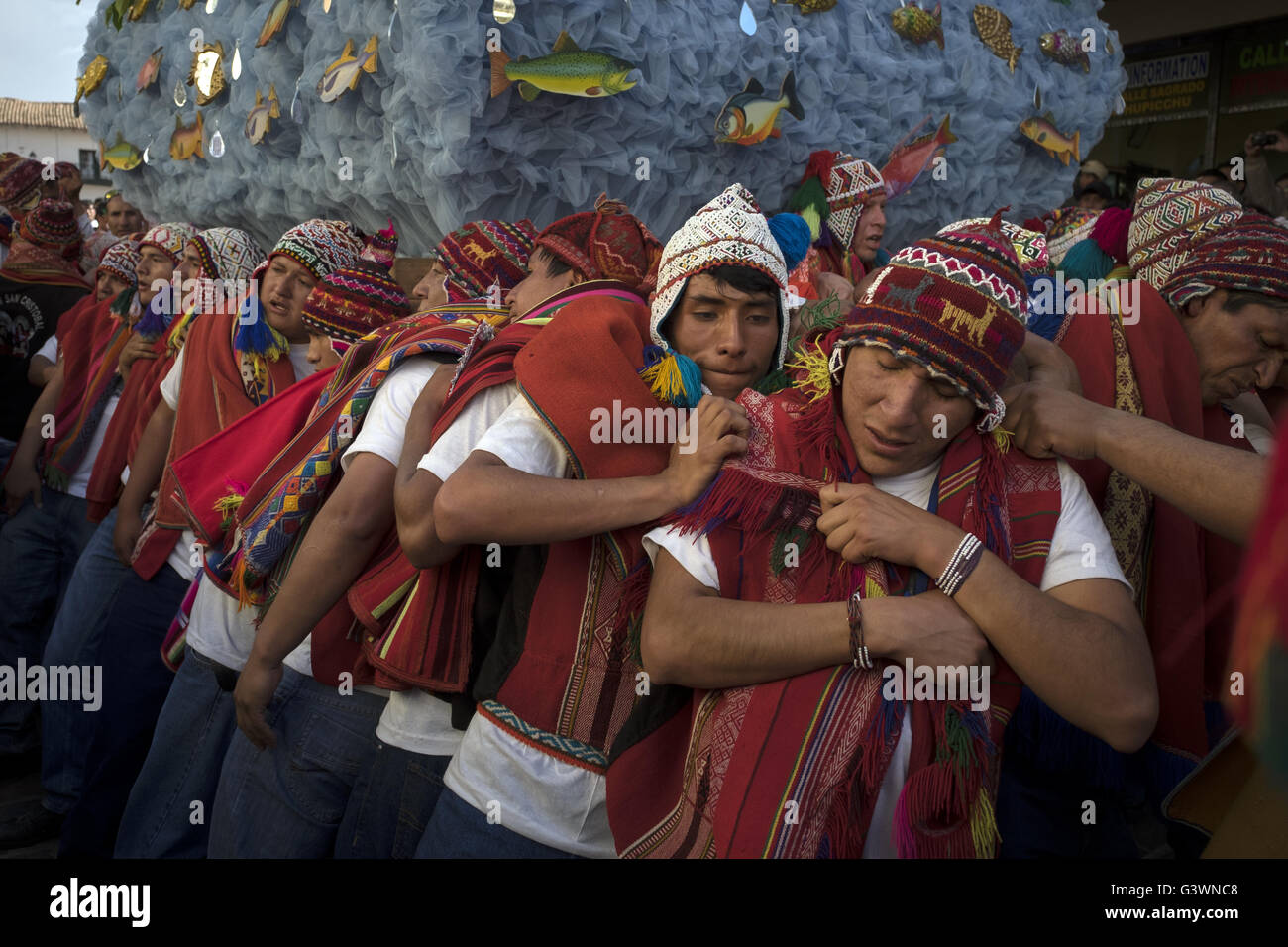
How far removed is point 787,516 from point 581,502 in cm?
36

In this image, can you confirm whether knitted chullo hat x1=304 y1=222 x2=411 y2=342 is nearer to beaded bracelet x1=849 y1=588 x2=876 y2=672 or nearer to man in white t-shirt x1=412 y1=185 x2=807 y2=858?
man in white t-shirt x1=412 y1=185 x2=807 y2=858

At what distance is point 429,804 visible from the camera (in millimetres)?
2150

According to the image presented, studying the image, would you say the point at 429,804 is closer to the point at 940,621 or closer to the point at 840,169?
the point at 940,621

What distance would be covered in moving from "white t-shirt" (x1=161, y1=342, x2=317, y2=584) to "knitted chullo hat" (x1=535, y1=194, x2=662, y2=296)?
1201mm

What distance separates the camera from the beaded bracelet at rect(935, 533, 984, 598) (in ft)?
5.04

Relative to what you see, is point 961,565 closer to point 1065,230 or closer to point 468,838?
point 468,838

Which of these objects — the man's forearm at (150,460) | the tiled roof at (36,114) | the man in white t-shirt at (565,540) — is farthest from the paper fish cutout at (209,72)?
the tiled roof at (36,114)

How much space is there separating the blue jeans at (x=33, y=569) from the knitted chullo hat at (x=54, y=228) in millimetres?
1903

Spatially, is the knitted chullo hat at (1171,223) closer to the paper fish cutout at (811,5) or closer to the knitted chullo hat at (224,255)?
the paper fish cutout at (811,5)

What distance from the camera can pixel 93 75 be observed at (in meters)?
7.00

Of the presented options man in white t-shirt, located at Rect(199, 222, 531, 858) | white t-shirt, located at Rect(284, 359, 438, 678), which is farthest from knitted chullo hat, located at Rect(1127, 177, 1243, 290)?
white t-shirt, located at Rect(284, 359, 438, 678)

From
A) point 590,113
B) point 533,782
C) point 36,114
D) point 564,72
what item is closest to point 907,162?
point 590,113

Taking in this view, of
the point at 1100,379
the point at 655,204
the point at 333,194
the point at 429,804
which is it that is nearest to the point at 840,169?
the point at 655,204

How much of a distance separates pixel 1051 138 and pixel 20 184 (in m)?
7.04
